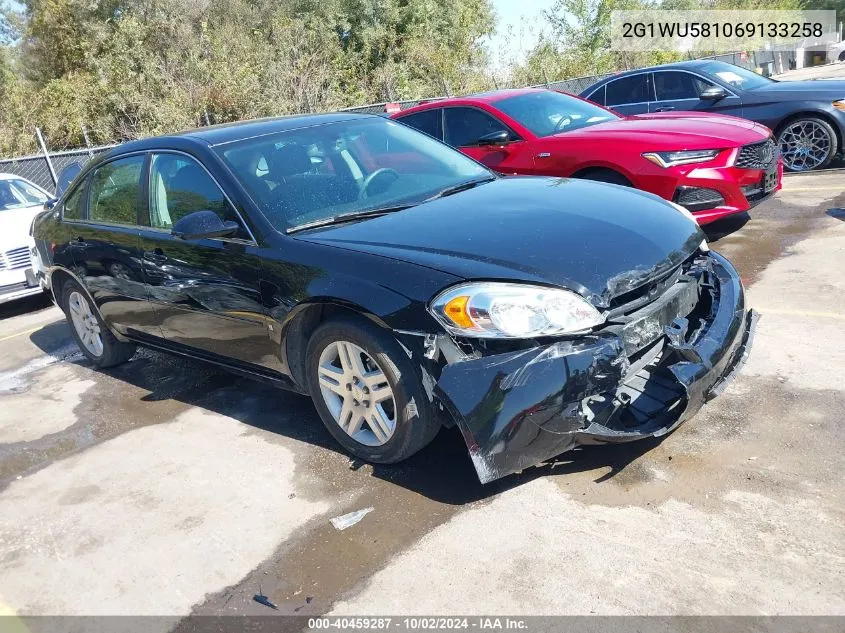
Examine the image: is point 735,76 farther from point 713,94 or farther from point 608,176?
point 608,176

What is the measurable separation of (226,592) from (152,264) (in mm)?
2306

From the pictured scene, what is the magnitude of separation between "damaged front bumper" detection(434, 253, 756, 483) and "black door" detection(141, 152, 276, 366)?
1.37 metres

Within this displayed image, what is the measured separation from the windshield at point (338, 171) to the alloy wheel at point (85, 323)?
7.40ft

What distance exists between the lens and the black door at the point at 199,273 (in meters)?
4.04

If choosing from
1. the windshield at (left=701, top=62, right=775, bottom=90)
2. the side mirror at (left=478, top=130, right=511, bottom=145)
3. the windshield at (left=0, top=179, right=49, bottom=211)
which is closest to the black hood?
the side mirror at (left=478, top=130, right=511, bottom=145)

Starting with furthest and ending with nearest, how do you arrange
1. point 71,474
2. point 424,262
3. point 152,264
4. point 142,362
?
point 142,362, point 152,264, point 71,474, point 424,262

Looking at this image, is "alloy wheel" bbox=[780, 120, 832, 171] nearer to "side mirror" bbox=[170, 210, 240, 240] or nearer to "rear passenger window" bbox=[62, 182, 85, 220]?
"side mirror" bbox=[170, 210, 240, 240]

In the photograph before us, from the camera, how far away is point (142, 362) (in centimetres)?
610

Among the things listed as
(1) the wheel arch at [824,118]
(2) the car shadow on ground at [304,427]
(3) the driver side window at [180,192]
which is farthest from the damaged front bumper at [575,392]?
(1) the wheel arch at [824,118]

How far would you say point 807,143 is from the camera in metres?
9.36

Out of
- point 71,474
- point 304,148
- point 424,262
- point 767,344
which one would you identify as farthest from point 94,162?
point 767,344

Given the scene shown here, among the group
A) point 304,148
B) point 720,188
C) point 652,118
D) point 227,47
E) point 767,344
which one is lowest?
point 767,344

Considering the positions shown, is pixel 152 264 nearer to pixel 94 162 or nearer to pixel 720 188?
pixel 94 162

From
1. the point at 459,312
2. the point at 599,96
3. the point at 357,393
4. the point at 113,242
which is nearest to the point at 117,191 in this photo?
the point at 113,242
